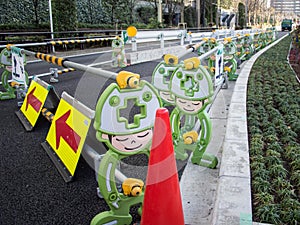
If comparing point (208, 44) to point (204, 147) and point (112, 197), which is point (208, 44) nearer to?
point (204, 147)

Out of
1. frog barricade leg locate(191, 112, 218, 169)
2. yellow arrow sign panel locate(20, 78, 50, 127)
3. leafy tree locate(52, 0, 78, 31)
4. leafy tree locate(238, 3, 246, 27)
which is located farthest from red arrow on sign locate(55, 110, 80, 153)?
leafy tree locate(238, 3, 246, 27)

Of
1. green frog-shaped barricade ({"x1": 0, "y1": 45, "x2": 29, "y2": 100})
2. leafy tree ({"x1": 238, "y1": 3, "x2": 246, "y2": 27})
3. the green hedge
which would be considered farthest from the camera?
leafy tree ({"x1": 238, "y1": 3, "x2": 246, "y2": 27})

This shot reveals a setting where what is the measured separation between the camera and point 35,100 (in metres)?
5.04

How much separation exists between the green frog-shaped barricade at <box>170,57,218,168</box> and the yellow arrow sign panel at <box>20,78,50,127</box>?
2.11 metres

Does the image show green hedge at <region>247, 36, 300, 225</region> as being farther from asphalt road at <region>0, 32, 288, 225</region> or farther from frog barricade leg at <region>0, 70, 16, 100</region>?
frog barricade leg at <region>0, 70, 16, 100</region>

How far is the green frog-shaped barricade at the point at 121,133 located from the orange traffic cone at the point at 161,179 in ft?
0.98

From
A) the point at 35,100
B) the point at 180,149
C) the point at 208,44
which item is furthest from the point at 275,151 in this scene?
the point at 208,44

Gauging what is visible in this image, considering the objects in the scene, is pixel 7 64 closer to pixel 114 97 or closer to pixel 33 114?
pixel 33 114

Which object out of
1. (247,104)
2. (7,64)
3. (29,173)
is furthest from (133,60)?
(29,173)

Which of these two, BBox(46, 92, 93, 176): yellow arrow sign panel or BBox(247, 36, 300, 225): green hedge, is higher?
BBox(46, 92, 93, 176): yellow arrow sign panel

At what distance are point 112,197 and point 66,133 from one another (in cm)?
127

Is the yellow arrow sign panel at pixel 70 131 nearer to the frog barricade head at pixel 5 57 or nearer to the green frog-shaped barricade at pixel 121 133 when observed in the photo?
the green frog-shaped barricade at pixel 121 133

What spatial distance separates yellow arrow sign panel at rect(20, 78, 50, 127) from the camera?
188 inches

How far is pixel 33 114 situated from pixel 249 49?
36.7 feet
